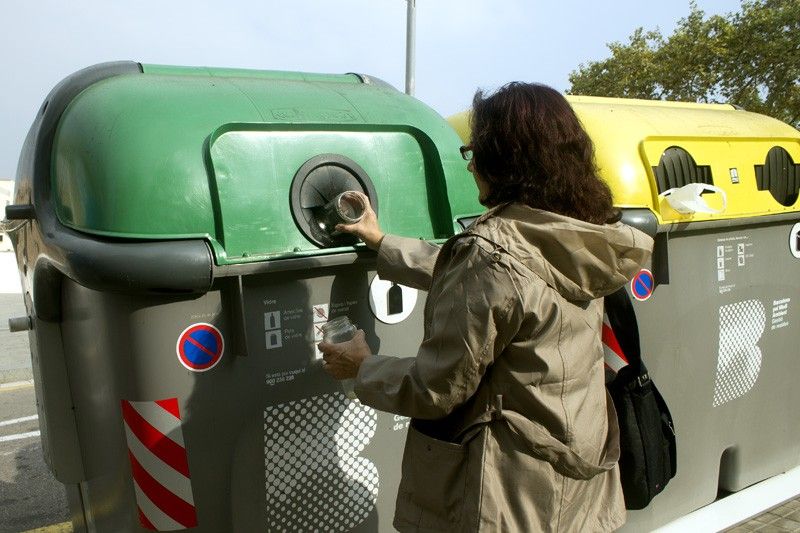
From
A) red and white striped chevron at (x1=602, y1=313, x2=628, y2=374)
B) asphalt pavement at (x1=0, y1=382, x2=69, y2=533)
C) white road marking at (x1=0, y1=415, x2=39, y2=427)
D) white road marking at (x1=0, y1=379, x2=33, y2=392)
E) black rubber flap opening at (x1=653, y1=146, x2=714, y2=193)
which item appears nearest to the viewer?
red and white striped chevron at (x1=602, y1=313, x2=628, y2=374)

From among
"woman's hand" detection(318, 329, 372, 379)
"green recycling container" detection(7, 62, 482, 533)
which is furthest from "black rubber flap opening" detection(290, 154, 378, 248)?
"woman's hand" detection(318, 329, 372, 379)

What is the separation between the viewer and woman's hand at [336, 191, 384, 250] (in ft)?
6.50

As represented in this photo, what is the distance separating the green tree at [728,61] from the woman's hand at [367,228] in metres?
13.1

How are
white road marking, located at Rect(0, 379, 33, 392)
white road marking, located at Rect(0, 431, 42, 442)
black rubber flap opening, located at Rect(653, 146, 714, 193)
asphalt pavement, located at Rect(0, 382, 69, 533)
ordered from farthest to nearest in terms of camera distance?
white road marking, located at Rect(0, 379, 33, 392), white road marking, located at Rect(0, 431, 42, 442), asphalt pavement, located at Rect(0, 382, 69, 533), black rubber flap opening, located at Rect(653, 146, 714, 193)

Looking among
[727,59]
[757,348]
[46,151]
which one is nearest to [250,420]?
[46,151]

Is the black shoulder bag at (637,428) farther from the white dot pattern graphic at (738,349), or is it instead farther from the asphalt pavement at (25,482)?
the asphalt pavement at (25,482)

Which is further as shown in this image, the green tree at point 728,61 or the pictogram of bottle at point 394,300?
the green tree at point 728,61

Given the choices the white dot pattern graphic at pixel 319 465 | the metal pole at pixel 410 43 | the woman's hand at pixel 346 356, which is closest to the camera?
the woman's hand at pixel 346 356

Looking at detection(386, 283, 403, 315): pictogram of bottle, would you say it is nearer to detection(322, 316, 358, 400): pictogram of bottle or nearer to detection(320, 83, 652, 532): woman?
detection(322, 316, 358, 400): pictogram of bottle

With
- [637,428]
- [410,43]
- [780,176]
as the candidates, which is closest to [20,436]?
[637,428]

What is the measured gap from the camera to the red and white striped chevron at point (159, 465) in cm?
181

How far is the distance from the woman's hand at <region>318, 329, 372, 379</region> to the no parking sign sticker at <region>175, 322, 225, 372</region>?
311 mm

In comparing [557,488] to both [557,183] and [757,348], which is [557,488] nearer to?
[557,183]

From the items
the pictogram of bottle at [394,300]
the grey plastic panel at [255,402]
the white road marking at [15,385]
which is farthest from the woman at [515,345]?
the white road marking at [15,385]
